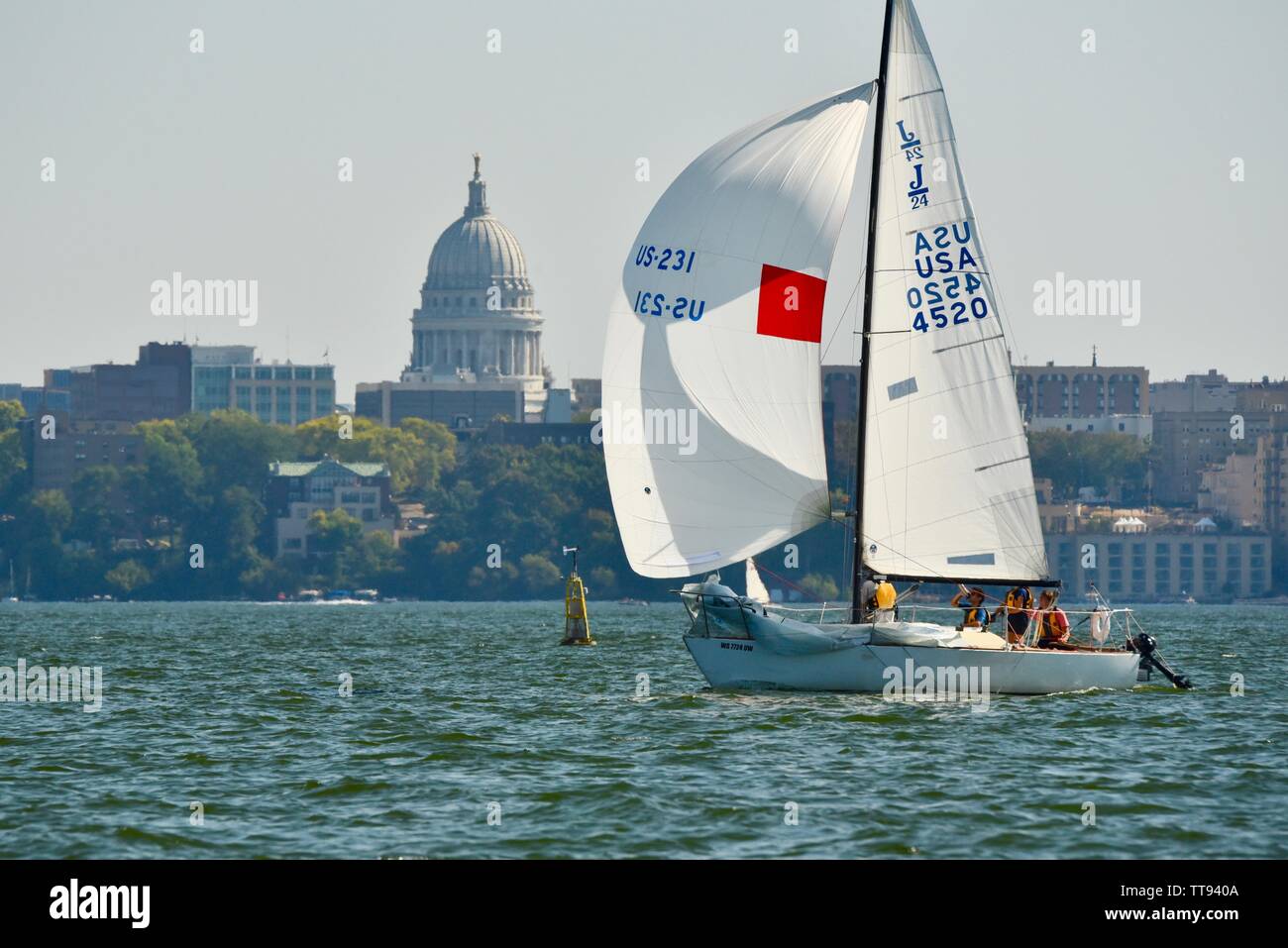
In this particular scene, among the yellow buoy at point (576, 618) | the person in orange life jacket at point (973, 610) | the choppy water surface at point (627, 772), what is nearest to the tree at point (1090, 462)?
the yellow buoy at point (576, 618)

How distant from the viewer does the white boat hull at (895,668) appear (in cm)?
3500

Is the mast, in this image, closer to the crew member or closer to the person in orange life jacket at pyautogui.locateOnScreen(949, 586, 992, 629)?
the crew member

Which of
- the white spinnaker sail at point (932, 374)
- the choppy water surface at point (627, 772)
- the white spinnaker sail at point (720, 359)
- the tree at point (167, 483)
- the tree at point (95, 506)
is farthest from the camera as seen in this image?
the tree at point (167, 483)

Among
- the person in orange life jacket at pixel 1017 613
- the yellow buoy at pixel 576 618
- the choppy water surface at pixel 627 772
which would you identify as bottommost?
the choppy water surface at pixel 627 772

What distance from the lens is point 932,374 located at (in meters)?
36.0

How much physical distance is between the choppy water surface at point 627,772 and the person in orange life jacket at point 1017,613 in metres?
1.17

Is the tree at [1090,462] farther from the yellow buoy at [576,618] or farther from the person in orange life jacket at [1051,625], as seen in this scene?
the person in orange life jacket at [1051,625]

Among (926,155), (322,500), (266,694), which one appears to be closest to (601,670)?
(266,694)

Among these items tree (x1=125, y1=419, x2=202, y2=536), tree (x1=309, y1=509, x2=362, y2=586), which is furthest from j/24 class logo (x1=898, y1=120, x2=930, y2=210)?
tree (x1=125, y1=419, x2=202, y2=536)

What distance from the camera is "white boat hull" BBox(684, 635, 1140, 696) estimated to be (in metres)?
35.0

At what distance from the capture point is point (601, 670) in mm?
49188
